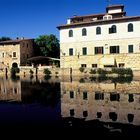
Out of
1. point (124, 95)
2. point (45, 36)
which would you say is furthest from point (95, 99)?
point (45, 36)

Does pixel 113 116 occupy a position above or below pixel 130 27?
below

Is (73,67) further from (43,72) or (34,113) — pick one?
(34,113)

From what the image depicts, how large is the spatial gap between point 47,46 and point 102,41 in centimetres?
2605

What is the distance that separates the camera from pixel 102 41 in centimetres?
4647

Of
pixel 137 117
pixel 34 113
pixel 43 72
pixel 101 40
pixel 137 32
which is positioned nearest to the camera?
pixel 137 117

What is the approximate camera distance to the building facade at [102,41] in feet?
144

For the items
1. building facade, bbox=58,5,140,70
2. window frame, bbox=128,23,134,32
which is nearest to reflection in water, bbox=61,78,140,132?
building facade, bbox=58,5,140,70

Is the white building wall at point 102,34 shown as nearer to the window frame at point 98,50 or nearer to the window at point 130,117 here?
the window frame at point 98,50

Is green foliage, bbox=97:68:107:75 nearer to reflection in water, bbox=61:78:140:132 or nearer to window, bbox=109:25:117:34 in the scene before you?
window, bbox=109:25:117:34

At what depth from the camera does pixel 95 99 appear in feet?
68.4

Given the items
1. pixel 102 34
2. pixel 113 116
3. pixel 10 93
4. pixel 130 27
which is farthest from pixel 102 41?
pixel 113 116

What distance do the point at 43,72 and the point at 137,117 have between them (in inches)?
1493

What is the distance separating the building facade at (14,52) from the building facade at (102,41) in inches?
583

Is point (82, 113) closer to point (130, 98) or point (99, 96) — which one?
point (130, 98)
